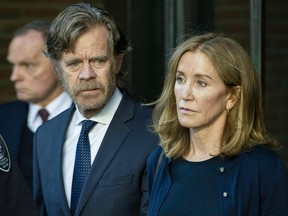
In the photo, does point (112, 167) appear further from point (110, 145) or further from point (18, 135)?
point (18, 135)

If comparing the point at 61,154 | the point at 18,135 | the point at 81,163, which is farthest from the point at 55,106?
the point at 81,163

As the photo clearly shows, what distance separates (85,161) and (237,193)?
868 millimetres

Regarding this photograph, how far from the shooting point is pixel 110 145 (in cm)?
399

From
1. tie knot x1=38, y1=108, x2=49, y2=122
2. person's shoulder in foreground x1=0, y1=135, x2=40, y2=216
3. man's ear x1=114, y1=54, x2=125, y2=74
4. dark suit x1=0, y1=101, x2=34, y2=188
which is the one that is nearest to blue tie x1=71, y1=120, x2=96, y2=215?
man's ear x1=114, y1=54, x2=125, y2=74

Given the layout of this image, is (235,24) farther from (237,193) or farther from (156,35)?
(237,193)

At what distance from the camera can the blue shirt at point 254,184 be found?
11.2ft

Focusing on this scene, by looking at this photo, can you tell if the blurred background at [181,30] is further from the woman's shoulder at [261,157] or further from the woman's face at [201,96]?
the woman's shoulder at [261,157]

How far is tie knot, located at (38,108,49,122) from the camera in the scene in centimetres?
564

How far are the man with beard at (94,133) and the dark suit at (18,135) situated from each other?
1127mm

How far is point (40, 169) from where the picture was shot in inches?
167

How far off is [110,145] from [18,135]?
1.58m

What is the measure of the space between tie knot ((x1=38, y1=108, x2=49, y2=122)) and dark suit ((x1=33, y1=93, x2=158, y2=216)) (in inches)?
54.2

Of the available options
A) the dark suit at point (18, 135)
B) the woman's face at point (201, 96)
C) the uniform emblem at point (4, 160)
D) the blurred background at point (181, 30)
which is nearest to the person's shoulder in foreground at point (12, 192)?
the uniform emblem at point (4, 160)

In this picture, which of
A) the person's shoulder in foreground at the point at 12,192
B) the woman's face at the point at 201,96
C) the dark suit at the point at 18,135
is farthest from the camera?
the dark suit at the point at 18,135
